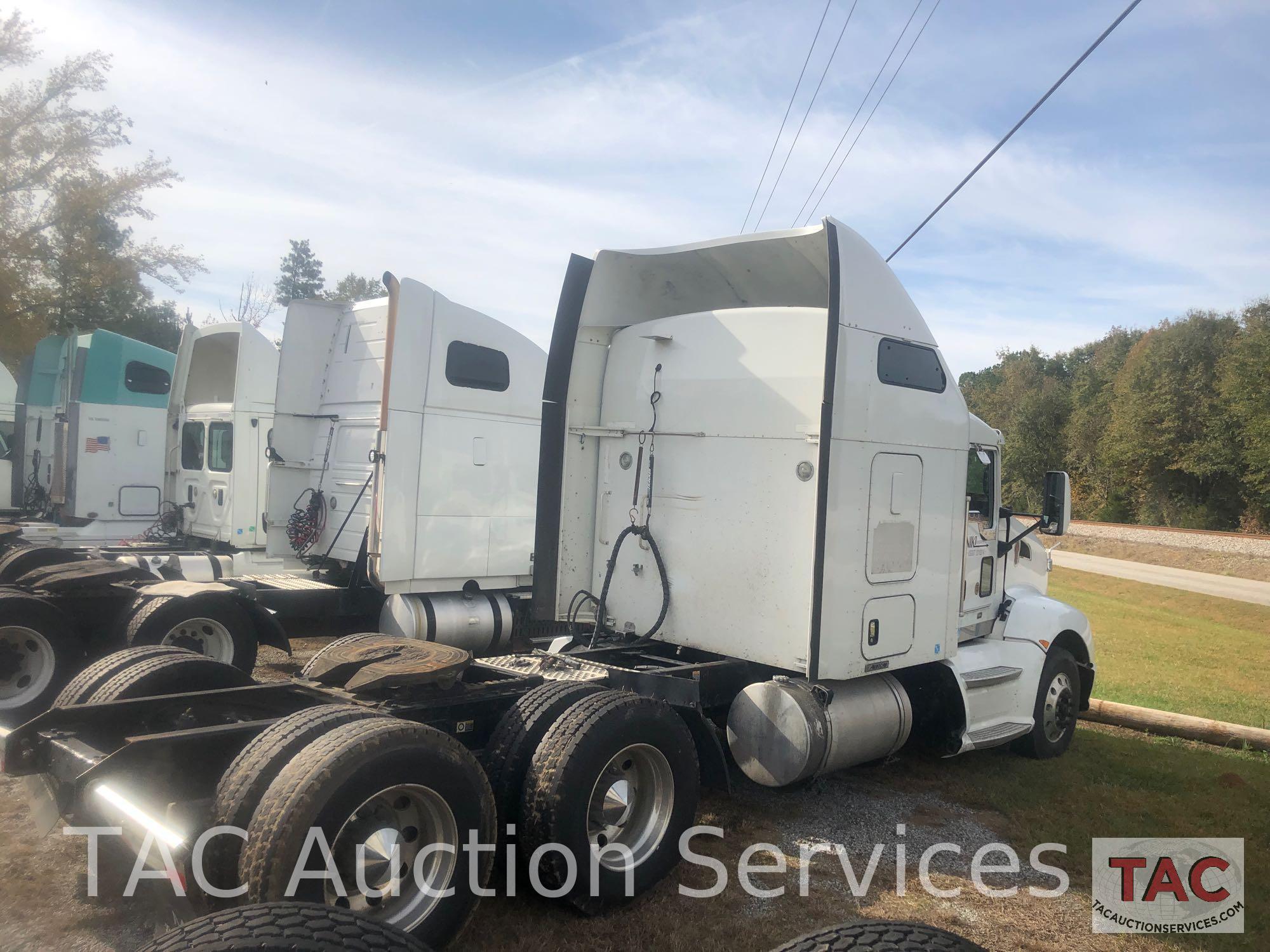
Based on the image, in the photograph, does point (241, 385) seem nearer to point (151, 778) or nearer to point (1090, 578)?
point (151, 778)

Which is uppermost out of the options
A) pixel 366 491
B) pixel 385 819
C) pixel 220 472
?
pixel 220 472

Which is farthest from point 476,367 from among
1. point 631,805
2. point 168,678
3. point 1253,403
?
point 1253,403

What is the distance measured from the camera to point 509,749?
396 centimetres

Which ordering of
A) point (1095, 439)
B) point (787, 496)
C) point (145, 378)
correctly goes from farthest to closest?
point (1095, 439) → point (145, 378) → point (787, 496)

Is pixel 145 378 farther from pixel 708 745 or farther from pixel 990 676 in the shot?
pixel 990 676

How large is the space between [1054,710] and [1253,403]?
42.9m

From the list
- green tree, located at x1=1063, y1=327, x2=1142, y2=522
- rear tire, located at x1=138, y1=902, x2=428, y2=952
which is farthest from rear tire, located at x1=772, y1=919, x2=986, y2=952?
green tree, located at x1=1063, y1=327, x2=1142, y2=522

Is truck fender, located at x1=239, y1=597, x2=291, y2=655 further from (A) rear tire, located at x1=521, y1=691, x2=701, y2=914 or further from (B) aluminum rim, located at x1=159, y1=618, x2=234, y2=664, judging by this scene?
(A) rear tire, located at x1=521, y1=691, x2=701, y2=914

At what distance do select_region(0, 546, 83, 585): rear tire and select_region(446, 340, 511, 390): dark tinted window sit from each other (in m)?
3.96

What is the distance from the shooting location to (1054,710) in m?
7.01

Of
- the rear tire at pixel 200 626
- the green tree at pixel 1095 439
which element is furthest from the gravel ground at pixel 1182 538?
the rear tire at pixel 200 626

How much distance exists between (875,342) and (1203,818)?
3.88 metres

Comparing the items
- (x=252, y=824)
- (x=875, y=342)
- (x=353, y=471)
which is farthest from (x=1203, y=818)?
(x=353, y=471)

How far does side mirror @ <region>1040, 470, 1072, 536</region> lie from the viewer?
263 inches
